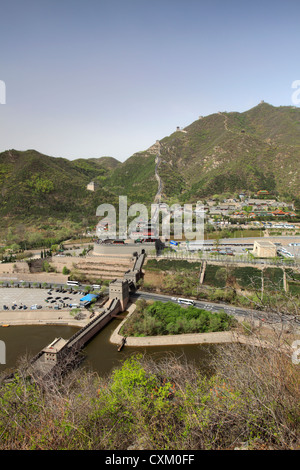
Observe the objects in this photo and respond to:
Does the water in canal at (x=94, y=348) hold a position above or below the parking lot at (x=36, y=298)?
below

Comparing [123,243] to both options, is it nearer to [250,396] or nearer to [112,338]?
[112,338]

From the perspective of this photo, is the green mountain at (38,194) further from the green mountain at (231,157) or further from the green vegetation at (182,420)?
the green vegetation at (182,420)

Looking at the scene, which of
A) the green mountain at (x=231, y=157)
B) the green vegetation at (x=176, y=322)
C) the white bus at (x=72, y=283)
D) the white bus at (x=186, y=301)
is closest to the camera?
the green vegetation at (x=176, y=322)

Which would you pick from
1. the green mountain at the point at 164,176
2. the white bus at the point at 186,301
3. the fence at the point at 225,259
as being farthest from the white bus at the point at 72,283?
the green mountain at the point at 164,176

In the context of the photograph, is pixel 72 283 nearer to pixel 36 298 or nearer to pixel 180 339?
pixel 36 298

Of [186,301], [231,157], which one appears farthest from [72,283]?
[231,157]
